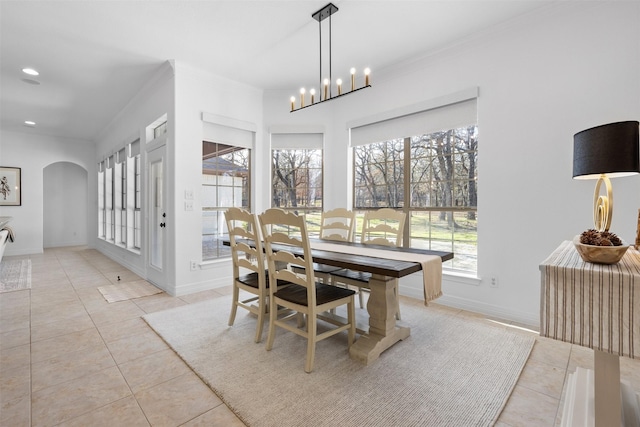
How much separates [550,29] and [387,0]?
1507mm

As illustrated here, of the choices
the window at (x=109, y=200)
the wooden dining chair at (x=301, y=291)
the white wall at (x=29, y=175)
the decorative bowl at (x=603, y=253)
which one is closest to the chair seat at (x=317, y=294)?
the wooden dining chair at (x=301, y=291)

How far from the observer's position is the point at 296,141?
Result: 15.1 feet

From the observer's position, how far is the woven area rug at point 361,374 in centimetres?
159

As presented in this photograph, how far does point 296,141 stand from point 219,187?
1343mm

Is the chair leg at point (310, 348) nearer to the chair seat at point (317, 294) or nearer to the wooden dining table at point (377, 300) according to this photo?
the chair seat at point (317, 294)

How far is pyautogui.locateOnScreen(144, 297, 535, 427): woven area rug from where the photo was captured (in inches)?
62.5

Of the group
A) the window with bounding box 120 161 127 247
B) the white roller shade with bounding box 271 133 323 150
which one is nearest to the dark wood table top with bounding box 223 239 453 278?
the white roller shade with bounding box 271 133 323 150

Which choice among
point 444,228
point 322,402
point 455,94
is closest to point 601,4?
point 455,94

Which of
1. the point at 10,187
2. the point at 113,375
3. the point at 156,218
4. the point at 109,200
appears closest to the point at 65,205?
the point at 10,187

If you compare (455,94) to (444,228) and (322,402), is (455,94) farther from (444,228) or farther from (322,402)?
(322,402)

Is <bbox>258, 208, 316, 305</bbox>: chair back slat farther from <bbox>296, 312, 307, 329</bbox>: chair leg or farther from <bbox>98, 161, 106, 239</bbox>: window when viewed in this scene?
<bbox>98, 161, 106, 239</bbox>: window

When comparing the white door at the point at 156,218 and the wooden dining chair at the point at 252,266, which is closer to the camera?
the wooden dining chair at the point at 252,266

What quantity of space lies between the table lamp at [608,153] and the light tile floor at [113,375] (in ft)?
3.57

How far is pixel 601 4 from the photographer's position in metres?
2.45
